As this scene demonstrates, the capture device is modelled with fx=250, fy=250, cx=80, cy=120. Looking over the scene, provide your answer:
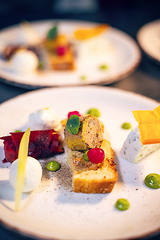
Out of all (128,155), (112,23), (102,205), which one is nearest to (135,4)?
(112,23)

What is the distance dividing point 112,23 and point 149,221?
Answer: 486 cm

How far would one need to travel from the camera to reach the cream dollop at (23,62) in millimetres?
3707

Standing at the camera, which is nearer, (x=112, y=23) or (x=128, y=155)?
(x=128, y=155)

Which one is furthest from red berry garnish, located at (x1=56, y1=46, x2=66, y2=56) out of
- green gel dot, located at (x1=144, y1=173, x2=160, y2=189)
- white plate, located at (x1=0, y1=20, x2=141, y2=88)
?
green gel dot, located at (x1=144, y1=173, x2=160, y2=189)

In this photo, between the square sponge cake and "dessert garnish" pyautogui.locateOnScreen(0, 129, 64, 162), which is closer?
the square sponge cake

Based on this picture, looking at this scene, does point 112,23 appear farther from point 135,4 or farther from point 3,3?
point 3,3

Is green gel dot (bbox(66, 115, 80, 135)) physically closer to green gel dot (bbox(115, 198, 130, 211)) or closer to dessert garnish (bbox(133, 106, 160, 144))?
dessert garnish (bbox(133, 106, 160, 144))

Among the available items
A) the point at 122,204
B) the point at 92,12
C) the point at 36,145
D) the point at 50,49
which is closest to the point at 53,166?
the point at 36,145

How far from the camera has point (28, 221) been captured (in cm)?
180

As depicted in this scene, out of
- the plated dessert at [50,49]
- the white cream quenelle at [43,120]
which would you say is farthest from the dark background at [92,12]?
the white cream quenelle at [43,120]

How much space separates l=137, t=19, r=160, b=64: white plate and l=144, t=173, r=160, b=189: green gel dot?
87.8 inches

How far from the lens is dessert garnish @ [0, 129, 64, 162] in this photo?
2270mm

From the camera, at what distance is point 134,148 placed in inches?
92.2

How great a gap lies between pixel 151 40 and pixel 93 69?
1382 mm
